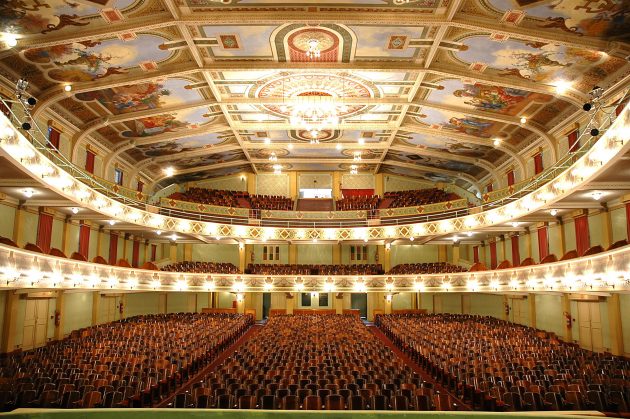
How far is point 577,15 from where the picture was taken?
12.3m

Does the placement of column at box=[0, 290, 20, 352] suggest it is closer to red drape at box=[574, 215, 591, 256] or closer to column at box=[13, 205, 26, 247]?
column at box=[13, 205, 26, 247]

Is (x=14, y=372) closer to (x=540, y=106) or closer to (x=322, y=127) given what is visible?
(x=322, y=127)

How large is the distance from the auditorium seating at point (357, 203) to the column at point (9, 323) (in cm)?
2090

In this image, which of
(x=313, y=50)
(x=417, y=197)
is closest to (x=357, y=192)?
(x=417, y=197)

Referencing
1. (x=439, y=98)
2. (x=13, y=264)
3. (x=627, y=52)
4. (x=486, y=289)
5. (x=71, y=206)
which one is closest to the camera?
(x=13, y=264)

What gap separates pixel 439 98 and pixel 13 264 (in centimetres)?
1691

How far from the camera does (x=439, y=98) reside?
19.9 meters

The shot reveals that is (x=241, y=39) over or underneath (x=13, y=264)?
over

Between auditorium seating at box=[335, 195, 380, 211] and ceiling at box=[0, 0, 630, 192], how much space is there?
6.97 m

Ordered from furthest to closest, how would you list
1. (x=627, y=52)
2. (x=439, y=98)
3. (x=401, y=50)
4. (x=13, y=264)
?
(x=439, y=98)
(x=401, y=50)
(x=627, y=52)
(x=13, y=264)

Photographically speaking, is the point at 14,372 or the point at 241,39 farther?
the point at 241,39

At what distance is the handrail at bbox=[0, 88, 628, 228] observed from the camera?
48.9 ft

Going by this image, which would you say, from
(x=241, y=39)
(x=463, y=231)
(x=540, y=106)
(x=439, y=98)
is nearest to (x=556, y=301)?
(x=463, y=231)

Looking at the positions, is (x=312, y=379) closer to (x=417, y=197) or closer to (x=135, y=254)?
(x=135, y=254)
